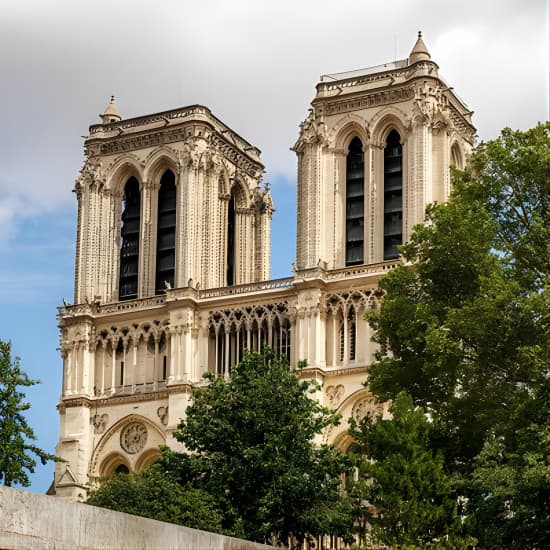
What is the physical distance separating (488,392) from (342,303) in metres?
25.6

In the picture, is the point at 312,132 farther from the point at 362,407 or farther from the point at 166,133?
the point at 362,407

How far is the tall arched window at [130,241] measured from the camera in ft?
208

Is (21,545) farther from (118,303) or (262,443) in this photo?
(118,303)

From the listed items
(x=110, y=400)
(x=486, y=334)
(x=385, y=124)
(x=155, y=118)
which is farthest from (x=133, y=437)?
(x=486, y=334)

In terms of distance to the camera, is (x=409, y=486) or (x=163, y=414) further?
(x=163, y=414)

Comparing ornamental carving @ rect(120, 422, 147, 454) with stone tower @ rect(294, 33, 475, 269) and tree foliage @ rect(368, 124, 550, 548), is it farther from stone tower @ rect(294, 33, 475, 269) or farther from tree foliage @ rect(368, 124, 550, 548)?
tree foliage @ rect(368, 124, 550, 548)

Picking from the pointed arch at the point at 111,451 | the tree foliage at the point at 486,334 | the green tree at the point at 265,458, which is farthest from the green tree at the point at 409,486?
the pointed arch at the point at 111,451

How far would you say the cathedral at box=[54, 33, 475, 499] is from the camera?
186ft

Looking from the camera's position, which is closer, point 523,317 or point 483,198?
point 523,317

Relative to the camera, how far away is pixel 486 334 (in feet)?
A: 99.0

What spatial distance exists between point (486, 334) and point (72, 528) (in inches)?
606

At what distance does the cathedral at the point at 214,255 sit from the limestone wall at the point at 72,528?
120 ft

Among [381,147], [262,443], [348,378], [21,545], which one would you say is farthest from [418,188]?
[21,545]

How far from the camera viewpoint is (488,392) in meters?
31.0
